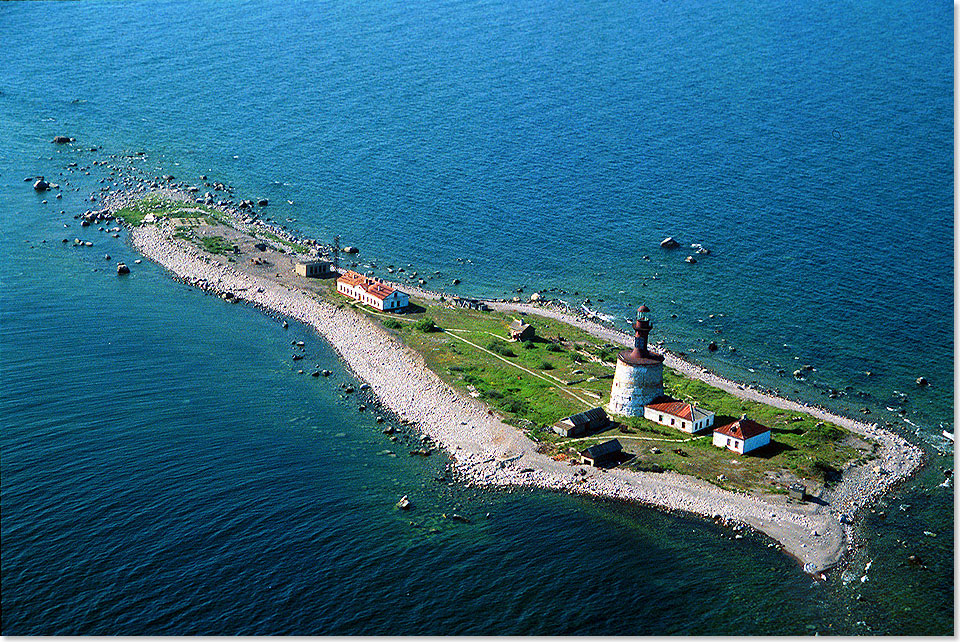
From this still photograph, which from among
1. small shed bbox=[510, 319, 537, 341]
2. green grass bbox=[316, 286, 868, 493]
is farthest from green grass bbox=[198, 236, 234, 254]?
small shed bbox=[510, 319, 537, 341]

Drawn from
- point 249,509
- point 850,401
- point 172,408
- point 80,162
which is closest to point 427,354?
point 172,408

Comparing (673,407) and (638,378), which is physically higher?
(638,378)

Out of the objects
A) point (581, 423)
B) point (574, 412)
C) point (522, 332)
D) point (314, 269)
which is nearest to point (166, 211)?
point (314, 269)

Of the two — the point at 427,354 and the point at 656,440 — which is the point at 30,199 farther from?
the point at 656,440

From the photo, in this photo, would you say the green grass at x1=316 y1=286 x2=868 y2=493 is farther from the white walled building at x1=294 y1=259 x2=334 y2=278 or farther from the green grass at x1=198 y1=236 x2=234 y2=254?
the green grass at x1=198 y1=236 x2=234 y2=254

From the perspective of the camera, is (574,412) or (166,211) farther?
(166,211)

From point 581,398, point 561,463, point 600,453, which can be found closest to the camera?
point 600,453

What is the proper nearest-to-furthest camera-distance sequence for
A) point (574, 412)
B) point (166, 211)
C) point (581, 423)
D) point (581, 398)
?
1. point (581, 423)
2. point (574, 412)
3. point (581, 398)
4. point (166, 211)

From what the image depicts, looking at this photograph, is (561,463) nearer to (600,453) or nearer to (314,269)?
(600,453)

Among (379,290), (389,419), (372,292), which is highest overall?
(379,290)
